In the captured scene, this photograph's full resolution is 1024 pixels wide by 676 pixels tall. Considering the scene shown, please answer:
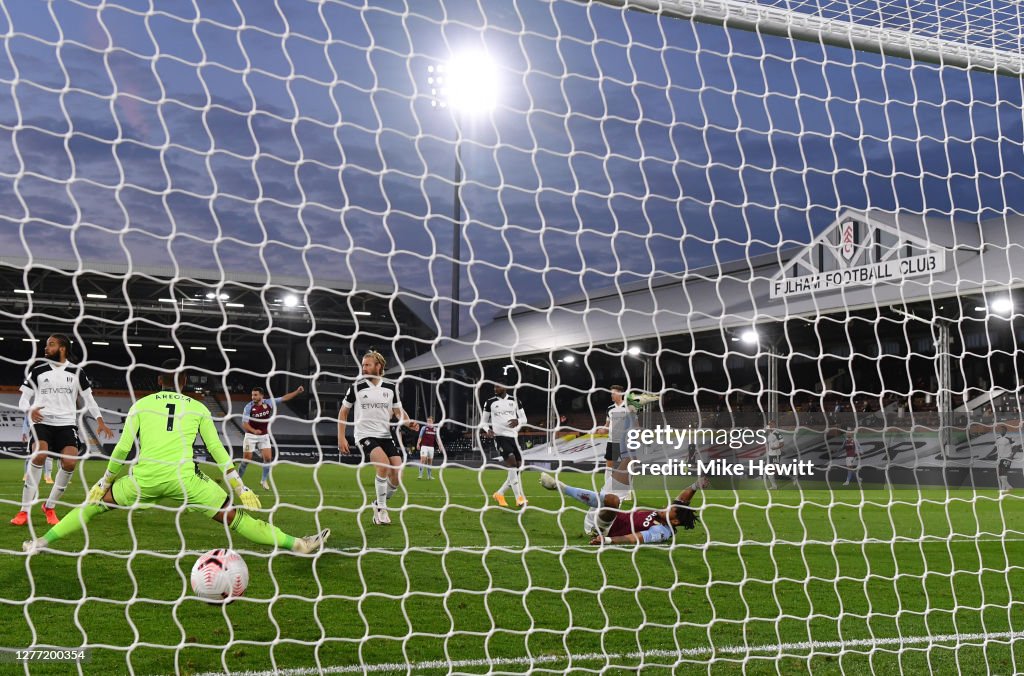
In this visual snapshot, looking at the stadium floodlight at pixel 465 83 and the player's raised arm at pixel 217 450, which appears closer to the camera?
the stadium floodlight at pixel 465 83

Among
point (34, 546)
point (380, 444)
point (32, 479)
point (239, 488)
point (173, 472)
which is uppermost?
point (380, 444)

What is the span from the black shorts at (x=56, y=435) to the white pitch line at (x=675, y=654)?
14.6 ft

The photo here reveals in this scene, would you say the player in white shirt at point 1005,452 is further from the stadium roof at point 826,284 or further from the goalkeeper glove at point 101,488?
the goalkeeper glove at point 101,488

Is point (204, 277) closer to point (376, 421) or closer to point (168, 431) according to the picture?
point (168, 431)

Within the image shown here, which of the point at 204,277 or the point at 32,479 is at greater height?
→ the point at 204,277

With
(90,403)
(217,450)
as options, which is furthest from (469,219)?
(90,403)

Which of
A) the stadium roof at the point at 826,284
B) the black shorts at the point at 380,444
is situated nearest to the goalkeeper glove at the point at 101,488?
the black shorts at the point at 380,444

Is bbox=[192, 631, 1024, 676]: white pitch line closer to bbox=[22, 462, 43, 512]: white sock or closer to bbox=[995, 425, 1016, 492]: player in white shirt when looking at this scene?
bbox=[22, 462, 43, 512]: white sock

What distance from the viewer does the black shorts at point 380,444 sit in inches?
314

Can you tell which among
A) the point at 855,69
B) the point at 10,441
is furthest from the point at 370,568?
the point at 10,441

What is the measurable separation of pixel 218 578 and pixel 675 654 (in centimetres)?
215

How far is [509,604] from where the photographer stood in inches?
204

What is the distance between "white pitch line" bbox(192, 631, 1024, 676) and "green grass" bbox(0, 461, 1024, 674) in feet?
0.06

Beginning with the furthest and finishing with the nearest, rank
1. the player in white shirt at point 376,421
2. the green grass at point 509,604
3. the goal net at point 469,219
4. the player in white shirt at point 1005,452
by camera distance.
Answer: the player in white shirt at point 1005,452 < the player in white shirt at point 376,421 < the green grass at point 509,604 < the goal net at point 469,219
